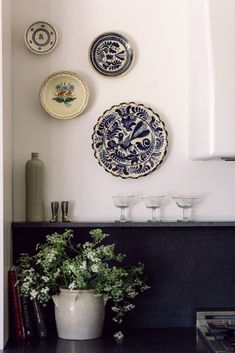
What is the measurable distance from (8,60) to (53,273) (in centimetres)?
89

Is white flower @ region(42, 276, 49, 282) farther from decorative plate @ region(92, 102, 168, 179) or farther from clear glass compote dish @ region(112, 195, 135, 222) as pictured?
decorative plate @ region(92, 102, 168, 179)

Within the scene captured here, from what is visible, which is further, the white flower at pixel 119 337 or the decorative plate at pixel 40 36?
the decorative plate at pixel 40 36

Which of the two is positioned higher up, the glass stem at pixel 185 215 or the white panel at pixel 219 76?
the white panel at pixel 219 76

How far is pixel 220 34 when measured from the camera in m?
2.37

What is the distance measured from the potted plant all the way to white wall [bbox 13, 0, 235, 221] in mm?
267

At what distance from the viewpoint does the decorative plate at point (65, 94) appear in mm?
2742

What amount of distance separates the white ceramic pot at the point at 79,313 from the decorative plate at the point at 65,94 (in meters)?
0.77

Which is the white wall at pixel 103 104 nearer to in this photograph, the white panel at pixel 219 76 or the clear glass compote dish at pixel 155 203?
the clear glass compote dish at pixel 155 203

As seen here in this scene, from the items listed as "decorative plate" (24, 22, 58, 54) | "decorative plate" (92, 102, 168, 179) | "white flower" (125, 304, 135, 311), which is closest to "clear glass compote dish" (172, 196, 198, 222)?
"decorative plate" (92, 102, 168, 179)

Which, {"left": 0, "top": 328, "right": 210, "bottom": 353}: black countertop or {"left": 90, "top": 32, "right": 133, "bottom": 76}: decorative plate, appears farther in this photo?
{"left": 90, "top": 32, "right": 133, "bottom": 76}: decorative plate

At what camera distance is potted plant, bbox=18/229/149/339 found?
2457 millimetres

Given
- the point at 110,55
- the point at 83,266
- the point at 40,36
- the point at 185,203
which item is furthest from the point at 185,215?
the point at 40,36

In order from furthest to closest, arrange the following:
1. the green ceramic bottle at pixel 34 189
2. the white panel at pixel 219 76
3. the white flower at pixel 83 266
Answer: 1. the green ceramic bottle at pixel 34 189
2. the white flower at pixel 83 266
3. the white panel at pixel 219 76

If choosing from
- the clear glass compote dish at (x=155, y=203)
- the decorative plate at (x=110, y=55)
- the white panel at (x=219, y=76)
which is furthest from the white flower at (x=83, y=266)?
the decorative plate at (x=110, y=55)
